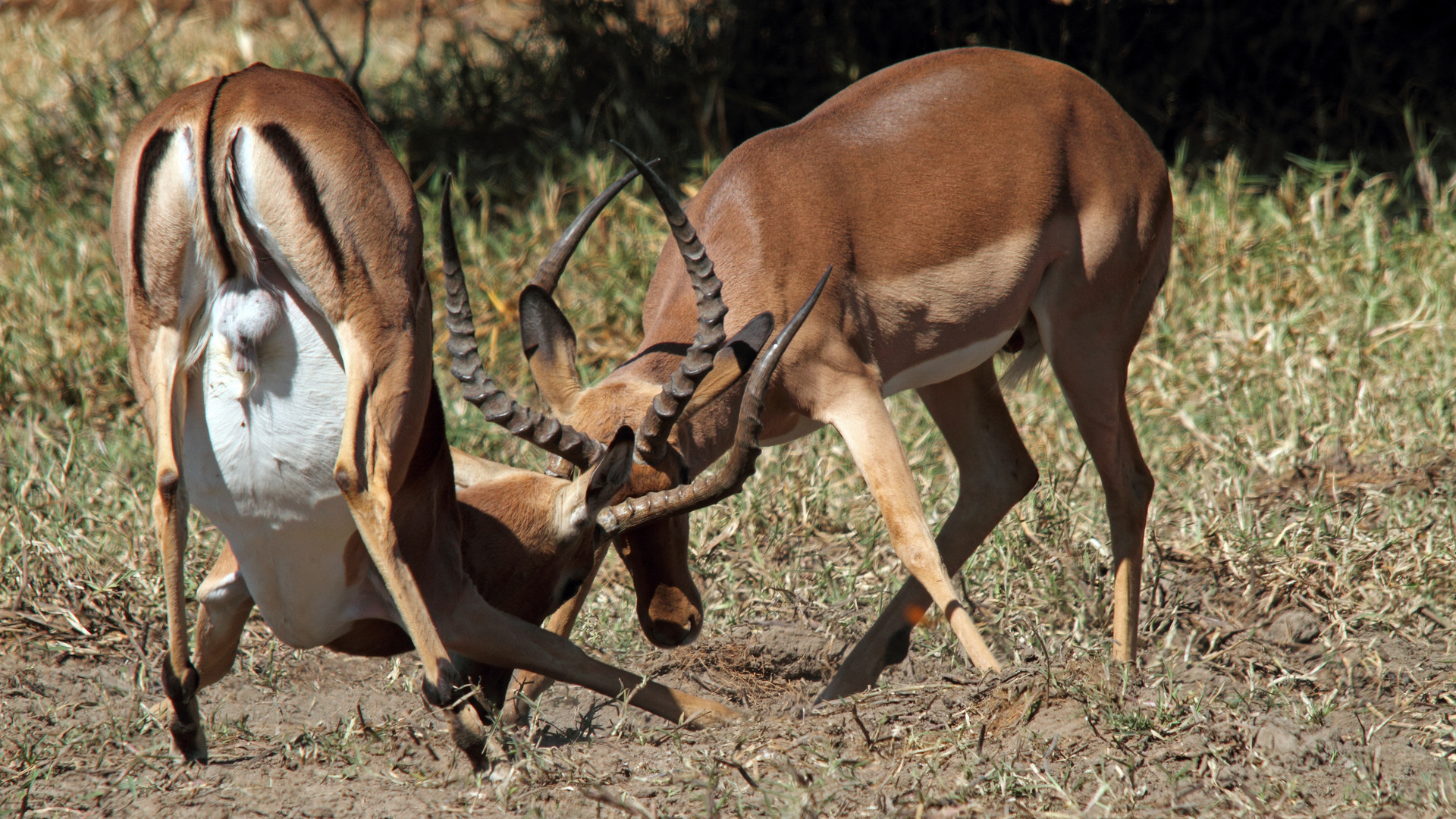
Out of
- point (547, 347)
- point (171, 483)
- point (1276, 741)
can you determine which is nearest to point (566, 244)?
point (547, 347)

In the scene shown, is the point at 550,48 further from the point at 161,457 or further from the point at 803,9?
the point at 161,457

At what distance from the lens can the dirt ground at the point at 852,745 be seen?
9.05 feet

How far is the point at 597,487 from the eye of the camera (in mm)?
3311

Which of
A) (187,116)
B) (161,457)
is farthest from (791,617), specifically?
(187,116)

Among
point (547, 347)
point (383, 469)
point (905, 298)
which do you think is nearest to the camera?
point (383, 469)

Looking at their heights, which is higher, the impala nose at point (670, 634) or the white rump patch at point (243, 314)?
the white rump patch at point (243, 314)

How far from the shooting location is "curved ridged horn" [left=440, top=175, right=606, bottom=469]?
338cm

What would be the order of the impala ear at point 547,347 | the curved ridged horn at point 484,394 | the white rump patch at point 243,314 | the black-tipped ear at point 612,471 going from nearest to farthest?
the white rump patch at point 243,314
the black-tipped ear at point 612,471
the curved ridged horn at point 484,394
the impala ear at point 547,347

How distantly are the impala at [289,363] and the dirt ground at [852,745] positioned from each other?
20cm

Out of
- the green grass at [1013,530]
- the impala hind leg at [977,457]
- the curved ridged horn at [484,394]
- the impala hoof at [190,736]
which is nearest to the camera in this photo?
the green grass at [1013,530]

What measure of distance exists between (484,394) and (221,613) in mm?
795

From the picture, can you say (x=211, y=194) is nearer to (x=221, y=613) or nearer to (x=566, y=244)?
(x=221, y=613)

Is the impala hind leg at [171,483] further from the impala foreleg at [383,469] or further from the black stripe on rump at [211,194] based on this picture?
the impala foreleg at [383,469]

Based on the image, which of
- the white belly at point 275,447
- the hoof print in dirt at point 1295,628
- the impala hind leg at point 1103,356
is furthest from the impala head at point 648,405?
the hoof print in dirt at point 1295,628
